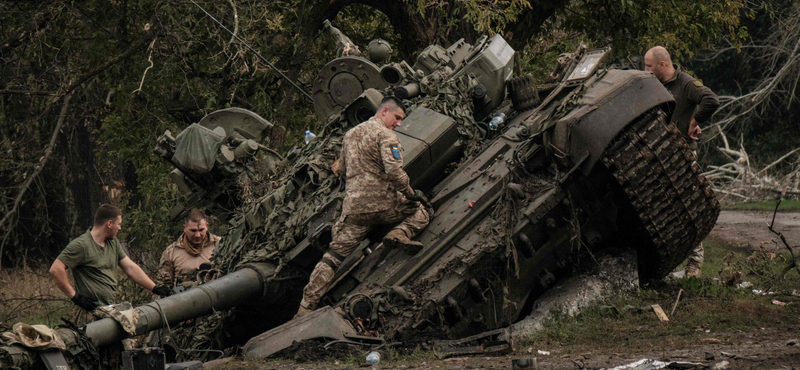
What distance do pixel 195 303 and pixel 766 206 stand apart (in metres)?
14.2

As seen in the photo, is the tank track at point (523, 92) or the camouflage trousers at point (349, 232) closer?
the camouflage trousers at point (349, 232)

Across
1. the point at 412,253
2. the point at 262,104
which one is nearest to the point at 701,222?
the point at 412,253

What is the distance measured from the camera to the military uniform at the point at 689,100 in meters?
9.41

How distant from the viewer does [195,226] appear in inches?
413

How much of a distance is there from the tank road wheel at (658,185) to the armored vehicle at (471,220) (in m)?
0.01

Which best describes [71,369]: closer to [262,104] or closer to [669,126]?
[669,126]

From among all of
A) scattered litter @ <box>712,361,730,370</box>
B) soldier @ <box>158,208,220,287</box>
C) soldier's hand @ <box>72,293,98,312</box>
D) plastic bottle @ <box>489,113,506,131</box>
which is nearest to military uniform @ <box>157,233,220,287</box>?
soldier @ <box>158,208,220,287</box>

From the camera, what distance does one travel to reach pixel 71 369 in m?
6.89

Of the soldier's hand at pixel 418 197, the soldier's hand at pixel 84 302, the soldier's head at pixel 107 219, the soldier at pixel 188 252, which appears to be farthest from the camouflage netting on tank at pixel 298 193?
the soldier's hand at pixel 84 302

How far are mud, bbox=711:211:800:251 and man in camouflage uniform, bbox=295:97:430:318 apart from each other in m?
6.27

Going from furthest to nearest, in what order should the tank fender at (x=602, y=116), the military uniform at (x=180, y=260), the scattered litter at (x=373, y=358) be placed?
the military uniform at (x=180, y=260)
the tank fender at (x=602, y=116)
the scattered litter at (x=373, y=358)

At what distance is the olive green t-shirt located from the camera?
8.50m

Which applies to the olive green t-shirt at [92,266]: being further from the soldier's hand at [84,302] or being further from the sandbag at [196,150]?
the sandbag at [196,150]

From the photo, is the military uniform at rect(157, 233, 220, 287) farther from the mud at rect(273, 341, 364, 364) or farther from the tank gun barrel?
the mud at rect(273, 341, 364, 364)
